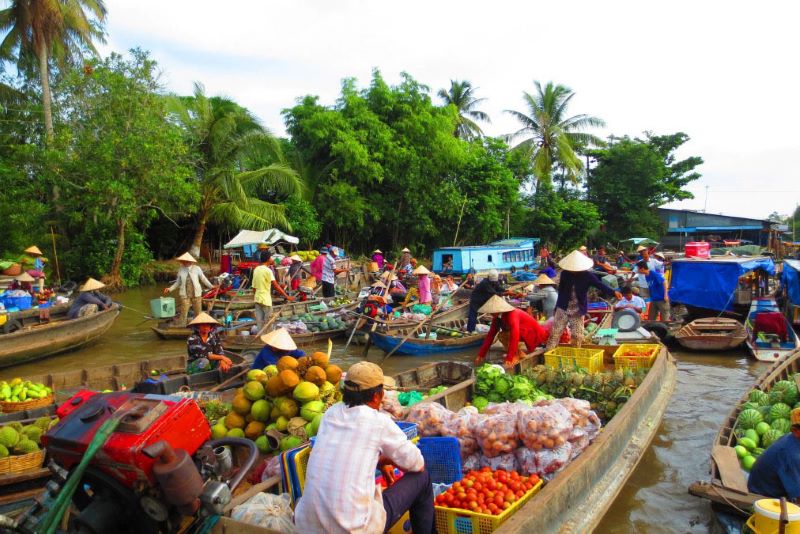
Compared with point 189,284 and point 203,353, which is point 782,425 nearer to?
point 203,353

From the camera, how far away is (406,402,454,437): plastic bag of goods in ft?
14.2

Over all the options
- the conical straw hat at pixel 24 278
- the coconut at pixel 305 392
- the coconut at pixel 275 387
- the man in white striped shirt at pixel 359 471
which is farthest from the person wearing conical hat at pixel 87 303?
the man in white striped shirt at pixel 359 471

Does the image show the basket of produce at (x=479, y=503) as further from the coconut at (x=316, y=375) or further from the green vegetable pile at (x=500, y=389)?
the green vegetable pile at (x=500, y=389)

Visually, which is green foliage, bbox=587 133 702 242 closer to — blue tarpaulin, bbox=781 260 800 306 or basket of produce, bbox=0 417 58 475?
blue tarpaulin, bbox=781 260 800 306

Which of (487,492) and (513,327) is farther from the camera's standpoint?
(513,327)

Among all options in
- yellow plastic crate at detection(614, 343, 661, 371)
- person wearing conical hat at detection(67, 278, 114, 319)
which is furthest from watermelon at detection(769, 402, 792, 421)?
person wearing conical hat at detection(67, 278, 114, 319)

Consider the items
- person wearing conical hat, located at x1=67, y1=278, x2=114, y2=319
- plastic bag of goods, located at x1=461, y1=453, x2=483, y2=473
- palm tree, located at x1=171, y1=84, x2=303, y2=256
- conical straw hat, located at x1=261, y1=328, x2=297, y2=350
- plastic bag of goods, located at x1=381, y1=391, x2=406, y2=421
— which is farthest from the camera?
palm tree, located at x1=171, y1=84, x2=303, y2=256

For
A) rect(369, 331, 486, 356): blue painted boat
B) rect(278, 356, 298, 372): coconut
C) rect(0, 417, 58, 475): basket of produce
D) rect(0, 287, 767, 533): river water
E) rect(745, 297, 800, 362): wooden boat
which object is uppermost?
rect(278, 356, 298, 372): coconut

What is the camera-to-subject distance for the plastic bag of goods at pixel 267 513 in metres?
3.02

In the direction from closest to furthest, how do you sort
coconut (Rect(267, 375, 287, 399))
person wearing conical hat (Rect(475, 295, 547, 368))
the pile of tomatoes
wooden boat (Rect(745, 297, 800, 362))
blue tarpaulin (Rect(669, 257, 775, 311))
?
the pile of tomatoes
coconut (Rect(267, 375, 287, 399))
person wearing conical hat (Rect(475, 295, 547, 368))
wooden boat (Rect(745, 297, 800, 362))
blue tarpaulin (Rect(669, 257, 775, 311))

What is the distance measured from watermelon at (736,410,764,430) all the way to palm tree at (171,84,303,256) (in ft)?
66.6

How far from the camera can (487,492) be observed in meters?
3.46

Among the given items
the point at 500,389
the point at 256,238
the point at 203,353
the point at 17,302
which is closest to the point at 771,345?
the point at 500,389

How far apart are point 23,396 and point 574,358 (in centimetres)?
655
